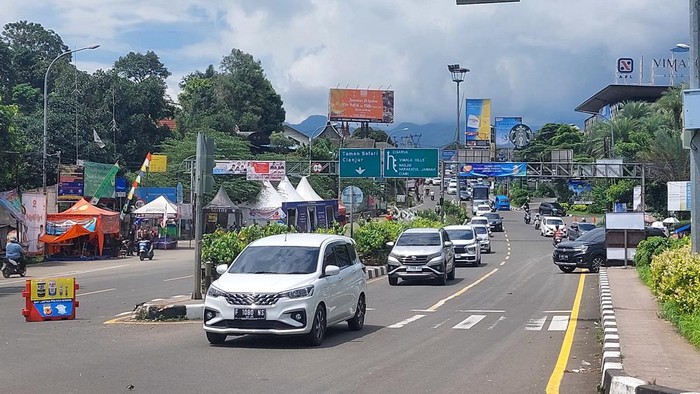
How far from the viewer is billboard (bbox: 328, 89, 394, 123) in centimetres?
10606

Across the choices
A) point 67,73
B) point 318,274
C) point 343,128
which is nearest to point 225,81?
point 343,128

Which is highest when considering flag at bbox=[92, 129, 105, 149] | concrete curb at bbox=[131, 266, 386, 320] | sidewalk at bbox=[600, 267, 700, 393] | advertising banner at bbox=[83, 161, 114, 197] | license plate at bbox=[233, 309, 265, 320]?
flag at bbox=[92, 129, 105, 149]

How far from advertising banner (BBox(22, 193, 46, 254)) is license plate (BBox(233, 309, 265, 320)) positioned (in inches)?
1204

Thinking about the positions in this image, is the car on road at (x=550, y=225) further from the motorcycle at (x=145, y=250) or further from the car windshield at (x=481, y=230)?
the motorcycle at (x=145, y=250)

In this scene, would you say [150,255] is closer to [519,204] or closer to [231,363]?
[231,363]

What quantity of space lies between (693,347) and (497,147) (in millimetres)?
102210

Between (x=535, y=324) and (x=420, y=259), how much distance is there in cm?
1005

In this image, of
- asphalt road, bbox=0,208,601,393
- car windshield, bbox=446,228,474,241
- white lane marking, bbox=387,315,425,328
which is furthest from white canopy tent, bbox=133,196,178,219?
white lane marking, bbox=387,315,425,328

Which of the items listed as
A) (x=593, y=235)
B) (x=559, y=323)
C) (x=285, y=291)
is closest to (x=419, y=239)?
(x=593, y=235)

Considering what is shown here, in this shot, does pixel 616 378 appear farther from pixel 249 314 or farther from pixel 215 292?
pixel 215 292

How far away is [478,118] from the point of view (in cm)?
9862

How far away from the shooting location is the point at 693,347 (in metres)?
11.1

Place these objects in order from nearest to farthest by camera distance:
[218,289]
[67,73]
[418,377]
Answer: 1. [418,377]
2. [218,289]
3. [67,73]

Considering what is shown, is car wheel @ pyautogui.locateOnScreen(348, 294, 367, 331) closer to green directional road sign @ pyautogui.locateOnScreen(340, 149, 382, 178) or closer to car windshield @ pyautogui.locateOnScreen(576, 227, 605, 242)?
car windshield @ pyautogui.locateOnScreen(576, 227, 605, 242)
